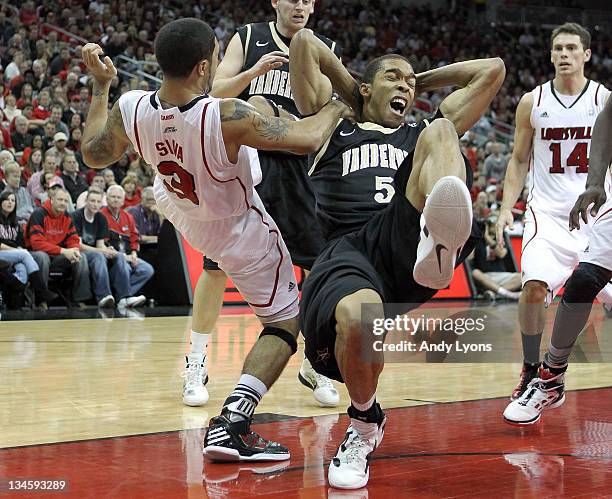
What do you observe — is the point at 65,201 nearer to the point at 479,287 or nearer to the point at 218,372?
the point at 218,372

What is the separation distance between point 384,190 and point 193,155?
86 centimetres

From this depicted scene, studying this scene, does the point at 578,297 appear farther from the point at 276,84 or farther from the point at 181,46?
the point at 181,46

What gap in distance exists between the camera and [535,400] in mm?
4793

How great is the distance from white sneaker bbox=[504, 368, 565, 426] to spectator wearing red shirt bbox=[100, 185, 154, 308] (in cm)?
806

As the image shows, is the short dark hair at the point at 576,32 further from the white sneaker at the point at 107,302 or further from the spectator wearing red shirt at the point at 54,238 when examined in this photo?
the white sneaker at the point at 107,302

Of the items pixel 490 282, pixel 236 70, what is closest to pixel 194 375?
pixel 236 70

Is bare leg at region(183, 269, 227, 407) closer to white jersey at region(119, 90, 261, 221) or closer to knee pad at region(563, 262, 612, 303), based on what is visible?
white jersey at region(119, 90, 261, 221)

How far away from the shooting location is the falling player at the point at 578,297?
443cm

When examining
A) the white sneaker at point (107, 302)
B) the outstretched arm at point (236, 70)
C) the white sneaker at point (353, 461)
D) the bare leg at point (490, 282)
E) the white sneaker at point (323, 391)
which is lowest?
the bare leg at point (490, 282)

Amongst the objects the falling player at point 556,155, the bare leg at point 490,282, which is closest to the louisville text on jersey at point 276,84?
the falling player at point 556,155

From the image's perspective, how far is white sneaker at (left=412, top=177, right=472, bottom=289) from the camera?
130 inches

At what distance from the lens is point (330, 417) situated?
4863 mm

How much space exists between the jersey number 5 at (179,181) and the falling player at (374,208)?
59cm

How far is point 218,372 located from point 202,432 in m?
2.11
